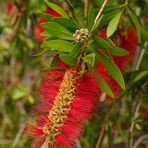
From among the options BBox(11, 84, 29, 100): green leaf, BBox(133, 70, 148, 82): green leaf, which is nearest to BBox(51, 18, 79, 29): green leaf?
BBox(133, 70, 148, 82): green leaf

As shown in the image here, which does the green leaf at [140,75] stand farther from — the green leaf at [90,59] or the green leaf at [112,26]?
the green leaf at [90,59]

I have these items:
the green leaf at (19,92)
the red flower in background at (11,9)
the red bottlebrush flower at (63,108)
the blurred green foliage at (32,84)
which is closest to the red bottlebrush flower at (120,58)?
the blurred green foliage at (32,84)

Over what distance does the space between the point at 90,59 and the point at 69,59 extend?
2.0 inches

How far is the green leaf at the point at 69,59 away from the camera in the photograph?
1025 mm

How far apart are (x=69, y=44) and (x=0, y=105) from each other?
1.75 m

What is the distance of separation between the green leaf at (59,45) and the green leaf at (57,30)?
2 centimetres

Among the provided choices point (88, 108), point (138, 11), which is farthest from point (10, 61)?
point (88, 108)

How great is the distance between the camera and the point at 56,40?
3.56ft

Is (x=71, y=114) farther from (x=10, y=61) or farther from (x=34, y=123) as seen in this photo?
(x=10, y=61)

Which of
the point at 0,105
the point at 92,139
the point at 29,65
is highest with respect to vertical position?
the point at 29,65

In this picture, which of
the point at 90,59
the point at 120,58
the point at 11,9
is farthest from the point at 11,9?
the point at 90,59

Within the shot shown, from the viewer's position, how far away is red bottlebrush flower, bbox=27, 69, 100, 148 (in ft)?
3.45

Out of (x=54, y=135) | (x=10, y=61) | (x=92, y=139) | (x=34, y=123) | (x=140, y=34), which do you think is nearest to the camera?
(x=54, y=135)

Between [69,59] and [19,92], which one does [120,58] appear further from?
[19,92]
